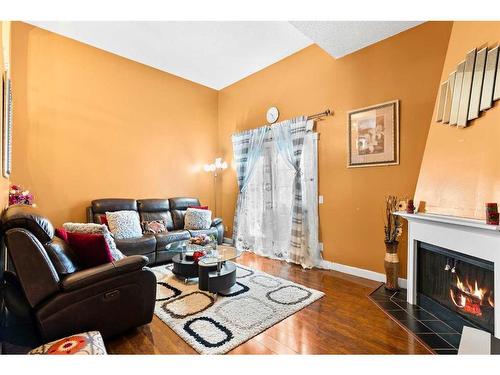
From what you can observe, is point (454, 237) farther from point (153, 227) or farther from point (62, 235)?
point (153, 227)

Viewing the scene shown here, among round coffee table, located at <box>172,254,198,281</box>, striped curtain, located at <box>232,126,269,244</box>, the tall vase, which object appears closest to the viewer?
the tall vase

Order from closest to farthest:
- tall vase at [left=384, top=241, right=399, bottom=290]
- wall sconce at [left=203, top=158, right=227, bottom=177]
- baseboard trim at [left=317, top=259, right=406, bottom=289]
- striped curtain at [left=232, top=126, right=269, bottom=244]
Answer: tall vase at [left=384, top=241, right=399, bottom=290] → baseboard trim at [left=317, top=259, right=406, bottom=289] → striped curtain at [left=232, top=126, right=269, bottom=244] → wall sconce at [left=203, top=158, right=227, bottom=177]

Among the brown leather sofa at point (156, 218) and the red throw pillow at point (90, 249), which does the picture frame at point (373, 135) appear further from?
the red throw pillow at point (90, 249)

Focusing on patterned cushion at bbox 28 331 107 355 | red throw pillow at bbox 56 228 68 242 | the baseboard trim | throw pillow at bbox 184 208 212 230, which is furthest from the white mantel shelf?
red throw pillow at bbox 56 228 68 242

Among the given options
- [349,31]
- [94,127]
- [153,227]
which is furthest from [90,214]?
[349,31]

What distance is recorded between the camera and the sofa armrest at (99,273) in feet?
5.25

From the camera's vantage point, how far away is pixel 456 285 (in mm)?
2080

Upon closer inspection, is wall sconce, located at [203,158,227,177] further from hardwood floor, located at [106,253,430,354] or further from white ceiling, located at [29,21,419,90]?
hardwood floor, located at [106,253,430,354]

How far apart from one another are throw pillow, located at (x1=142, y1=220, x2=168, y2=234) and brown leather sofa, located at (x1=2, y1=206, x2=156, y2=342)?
194 cm

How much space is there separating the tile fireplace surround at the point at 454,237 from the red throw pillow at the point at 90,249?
288 cm

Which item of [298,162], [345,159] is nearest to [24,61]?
[298,162]

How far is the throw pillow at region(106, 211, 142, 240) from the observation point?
11.3 feet

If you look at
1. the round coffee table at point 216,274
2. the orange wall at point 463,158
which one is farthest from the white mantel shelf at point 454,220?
the round coffee table at point 216,274
